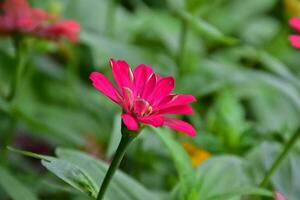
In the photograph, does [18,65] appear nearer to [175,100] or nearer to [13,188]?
[13,188]

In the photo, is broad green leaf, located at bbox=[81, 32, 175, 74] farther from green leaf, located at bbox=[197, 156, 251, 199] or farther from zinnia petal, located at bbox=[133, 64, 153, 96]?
zinnia petal, located at bbox=[133, 64, 153, 96]

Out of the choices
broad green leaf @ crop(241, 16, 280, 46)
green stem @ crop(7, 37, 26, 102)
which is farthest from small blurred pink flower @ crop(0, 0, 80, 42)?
broad green leaf @ crop(241, 16, 280, 46)

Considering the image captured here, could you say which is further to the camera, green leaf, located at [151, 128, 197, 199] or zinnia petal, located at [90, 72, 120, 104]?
green leaf, located at [151, 128, 197, 199]

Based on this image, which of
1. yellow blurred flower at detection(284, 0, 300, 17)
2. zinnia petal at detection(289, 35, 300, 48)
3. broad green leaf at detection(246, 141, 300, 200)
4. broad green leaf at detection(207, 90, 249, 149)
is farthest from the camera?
yellow blurred flower at detection(284, 0, 300, 17)

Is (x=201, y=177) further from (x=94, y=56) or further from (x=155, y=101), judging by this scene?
(x=94, y=56)

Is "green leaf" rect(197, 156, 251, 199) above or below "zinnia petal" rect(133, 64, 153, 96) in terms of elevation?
below

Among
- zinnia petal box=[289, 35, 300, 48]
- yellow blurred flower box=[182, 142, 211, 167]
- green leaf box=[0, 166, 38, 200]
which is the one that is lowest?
green leaf box=[0, 166, 38, 200]

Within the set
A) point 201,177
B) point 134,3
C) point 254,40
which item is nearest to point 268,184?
point 201,177

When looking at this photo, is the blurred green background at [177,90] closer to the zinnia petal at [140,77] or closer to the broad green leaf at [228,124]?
the broad green leaf at [228,124]

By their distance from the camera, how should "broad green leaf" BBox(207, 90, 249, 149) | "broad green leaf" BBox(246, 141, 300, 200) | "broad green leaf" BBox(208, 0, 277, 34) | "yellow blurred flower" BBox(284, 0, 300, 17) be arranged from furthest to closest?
1. "broad green leaf" BBox(208, 0, 277, 34)
2. "yellow blurred flower" BBox(284, 0, 300, 17)
3. "broad green leaf" BBox(207, 90, 249, 149)
4. "broad green leaf" BBox(246, 141, 300, 200)
